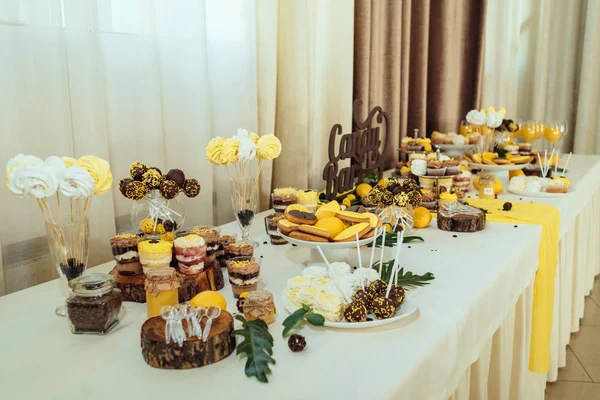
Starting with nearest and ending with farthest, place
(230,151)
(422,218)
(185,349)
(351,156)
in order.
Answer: (185,349)
(230,151)
(422,218)
(351,156)

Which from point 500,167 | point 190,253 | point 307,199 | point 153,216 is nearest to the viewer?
point 190,253

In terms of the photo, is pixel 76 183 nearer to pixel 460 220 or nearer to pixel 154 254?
pixel 154 254

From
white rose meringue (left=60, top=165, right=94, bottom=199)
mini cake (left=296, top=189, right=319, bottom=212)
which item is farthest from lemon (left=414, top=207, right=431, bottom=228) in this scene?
white rose meringue (left=60, top=165, right=94, bottom=199)

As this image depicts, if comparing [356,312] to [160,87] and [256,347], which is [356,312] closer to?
[256,347]

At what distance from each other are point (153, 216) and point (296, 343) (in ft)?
1.34

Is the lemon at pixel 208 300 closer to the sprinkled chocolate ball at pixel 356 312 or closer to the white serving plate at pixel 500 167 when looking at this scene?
the sprinkled chocolate ball at pixel 356 312

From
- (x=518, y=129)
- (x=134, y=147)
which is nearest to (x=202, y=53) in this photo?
(x=134, y=147)

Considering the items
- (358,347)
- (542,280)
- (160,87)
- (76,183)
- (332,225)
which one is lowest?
(542,280)

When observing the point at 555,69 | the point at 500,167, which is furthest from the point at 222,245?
the point at 555,69

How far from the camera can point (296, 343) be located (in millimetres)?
742

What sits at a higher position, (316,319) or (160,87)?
(160,87)

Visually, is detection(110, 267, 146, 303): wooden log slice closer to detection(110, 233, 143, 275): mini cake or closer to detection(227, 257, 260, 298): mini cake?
detection(110, 233, 143, 275): mini cake

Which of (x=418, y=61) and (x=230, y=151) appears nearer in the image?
(x=230, y=151)

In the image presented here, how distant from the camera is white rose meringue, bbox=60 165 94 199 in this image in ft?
2.71
